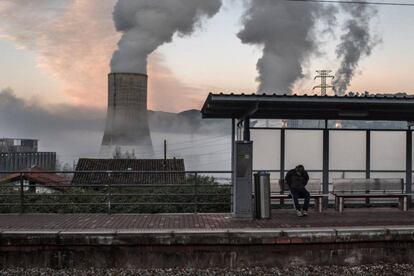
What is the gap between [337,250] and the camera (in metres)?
8.75

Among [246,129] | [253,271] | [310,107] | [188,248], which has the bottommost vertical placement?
[253,271]

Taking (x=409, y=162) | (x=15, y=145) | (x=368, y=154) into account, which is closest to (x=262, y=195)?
(x=368, y=154)

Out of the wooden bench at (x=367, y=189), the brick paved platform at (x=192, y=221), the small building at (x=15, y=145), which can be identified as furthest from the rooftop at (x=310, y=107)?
the small building at (x=15, y=145)

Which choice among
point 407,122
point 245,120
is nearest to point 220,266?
point 245,120

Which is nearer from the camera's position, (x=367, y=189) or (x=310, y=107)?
(x=310, y=107)

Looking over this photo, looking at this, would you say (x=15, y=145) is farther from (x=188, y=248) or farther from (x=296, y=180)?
(x=188, y=248)

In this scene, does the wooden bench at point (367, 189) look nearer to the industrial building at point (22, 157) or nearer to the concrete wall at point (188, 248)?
the concrete wall at point (188, 248)

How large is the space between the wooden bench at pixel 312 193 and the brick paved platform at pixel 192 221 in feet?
0.98

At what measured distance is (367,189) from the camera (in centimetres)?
1261

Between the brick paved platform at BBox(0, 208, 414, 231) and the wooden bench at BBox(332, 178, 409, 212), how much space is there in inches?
16.9

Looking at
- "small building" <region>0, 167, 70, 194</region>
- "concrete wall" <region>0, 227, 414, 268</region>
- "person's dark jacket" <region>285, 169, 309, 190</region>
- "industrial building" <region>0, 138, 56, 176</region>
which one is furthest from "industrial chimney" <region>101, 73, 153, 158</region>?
"concrete wall" <region>0, 227, 414, 268</region>

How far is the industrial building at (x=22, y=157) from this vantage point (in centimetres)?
8316

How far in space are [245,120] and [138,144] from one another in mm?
42361

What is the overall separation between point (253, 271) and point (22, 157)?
302 feet
